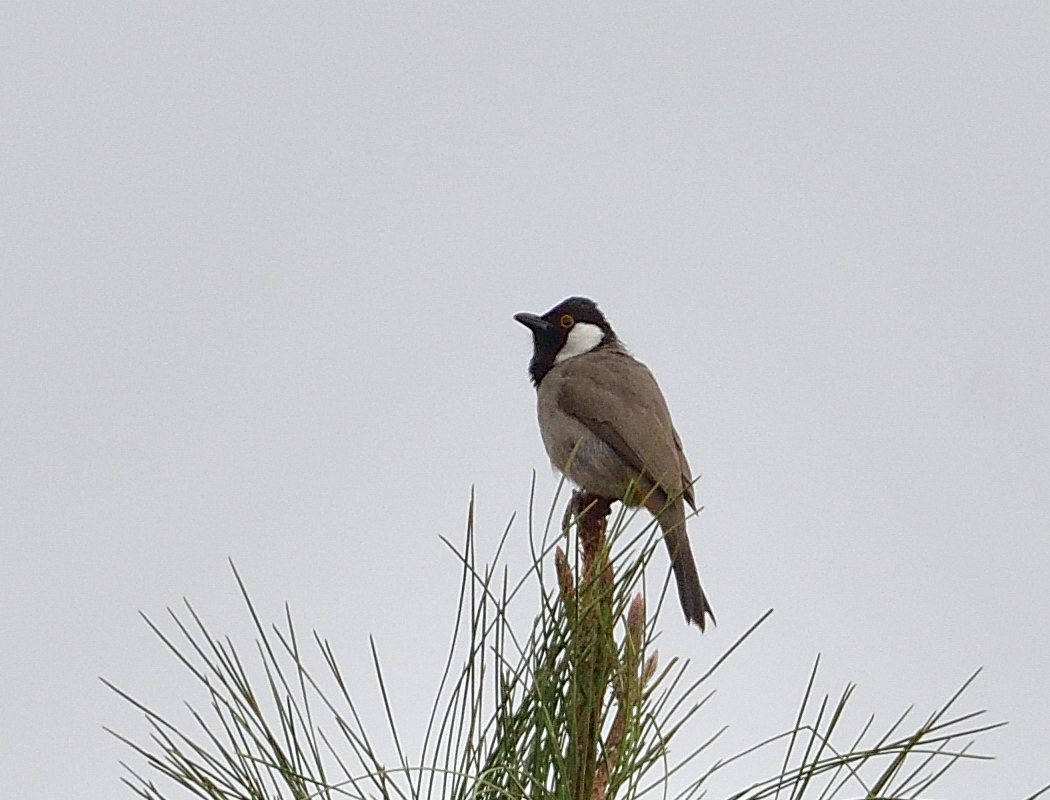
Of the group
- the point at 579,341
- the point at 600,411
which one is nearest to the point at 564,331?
the point at 579,341

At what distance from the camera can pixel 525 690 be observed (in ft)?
8.39

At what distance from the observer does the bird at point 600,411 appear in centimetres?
638

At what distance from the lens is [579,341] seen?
782 centimetres

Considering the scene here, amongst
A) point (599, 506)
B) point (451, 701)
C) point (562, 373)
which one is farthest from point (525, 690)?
point (562, 373)

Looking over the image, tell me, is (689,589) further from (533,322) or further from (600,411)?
(533,322)

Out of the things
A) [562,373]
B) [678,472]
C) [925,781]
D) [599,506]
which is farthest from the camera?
[562,373]

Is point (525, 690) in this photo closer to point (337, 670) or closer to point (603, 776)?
point (603, 776)

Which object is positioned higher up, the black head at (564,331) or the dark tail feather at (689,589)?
the black head at (564,331)

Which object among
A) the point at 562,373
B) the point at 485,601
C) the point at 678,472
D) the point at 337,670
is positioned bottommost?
the point at 337,670

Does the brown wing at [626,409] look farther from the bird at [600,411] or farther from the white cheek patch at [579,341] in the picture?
the white cheek patch at [579,341]

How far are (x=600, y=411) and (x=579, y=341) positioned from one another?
1.01 metres

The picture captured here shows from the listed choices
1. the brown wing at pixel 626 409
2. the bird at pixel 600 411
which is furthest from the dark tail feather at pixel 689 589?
the brown wing at pixel 626 409

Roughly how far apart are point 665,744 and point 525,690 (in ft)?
0.79

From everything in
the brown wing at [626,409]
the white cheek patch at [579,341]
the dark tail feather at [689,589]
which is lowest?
the dark tail feather at [689,589]
